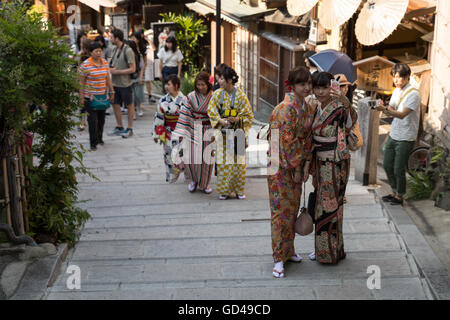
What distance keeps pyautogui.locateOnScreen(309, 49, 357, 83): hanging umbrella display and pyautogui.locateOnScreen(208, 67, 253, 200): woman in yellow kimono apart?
4.42 feet

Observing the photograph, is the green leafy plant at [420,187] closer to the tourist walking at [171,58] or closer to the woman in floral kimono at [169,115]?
the woman in floral kimono at [169,115]

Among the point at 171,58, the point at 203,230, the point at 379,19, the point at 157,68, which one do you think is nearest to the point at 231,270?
the point at 203,230

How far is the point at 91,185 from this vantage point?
350 inches

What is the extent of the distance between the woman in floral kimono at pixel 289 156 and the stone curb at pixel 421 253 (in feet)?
4.09

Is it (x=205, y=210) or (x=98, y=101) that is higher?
(x=98, y=101)

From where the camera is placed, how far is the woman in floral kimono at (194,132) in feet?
26.0

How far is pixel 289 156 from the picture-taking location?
530 centimetres

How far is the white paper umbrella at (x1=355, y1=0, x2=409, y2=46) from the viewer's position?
8.16 meters

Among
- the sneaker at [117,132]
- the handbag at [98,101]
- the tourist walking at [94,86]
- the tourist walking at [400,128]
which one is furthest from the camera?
the sneaker at [117,132]

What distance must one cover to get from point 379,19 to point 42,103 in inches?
200

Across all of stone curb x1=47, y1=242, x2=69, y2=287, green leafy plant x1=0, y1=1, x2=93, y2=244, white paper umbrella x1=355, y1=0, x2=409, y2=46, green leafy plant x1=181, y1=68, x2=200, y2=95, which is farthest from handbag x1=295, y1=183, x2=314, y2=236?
green leafy plant x1=181, y1=68, x2=200, y2=95

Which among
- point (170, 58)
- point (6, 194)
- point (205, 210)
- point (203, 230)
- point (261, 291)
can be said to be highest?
point (6, 194)

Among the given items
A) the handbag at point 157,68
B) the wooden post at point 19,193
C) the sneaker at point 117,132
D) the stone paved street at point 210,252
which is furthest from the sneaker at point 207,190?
the handbag at point 157,68

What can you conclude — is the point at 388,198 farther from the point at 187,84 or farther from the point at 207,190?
the point at 187,84
